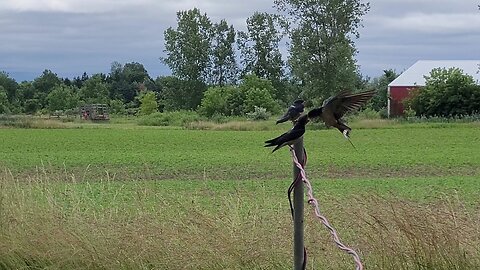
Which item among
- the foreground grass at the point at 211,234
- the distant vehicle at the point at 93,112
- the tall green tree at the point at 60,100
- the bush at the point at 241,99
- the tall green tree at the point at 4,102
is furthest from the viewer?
the tall green tree at the point at 60,100

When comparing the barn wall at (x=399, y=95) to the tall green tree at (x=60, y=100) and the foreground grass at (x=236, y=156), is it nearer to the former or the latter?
the foreground grass at (x=236, y=156)

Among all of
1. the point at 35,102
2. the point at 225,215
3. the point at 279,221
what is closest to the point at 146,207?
the point at 225,215

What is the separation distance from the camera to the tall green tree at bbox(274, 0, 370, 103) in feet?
136

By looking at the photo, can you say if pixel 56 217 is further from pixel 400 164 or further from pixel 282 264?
pixel 400 164

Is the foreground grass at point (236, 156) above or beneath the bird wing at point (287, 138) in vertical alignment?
beneath

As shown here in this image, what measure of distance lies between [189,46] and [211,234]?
6345cm

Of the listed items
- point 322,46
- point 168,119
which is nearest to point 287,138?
point 322,46

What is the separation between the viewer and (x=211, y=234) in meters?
4.15

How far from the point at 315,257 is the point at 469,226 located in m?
0.93

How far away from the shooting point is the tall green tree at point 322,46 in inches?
1630

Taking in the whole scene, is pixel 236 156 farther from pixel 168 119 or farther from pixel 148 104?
pixel 148 104

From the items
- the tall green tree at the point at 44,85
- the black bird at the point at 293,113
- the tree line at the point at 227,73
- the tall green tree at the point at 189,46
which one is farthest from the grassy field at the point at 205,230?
the tall green tree at the point at 44,85

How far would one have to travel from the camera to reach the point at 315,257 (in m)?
4.15

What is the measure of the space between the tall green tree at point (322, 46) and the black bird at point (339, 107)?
3861 centimetres
